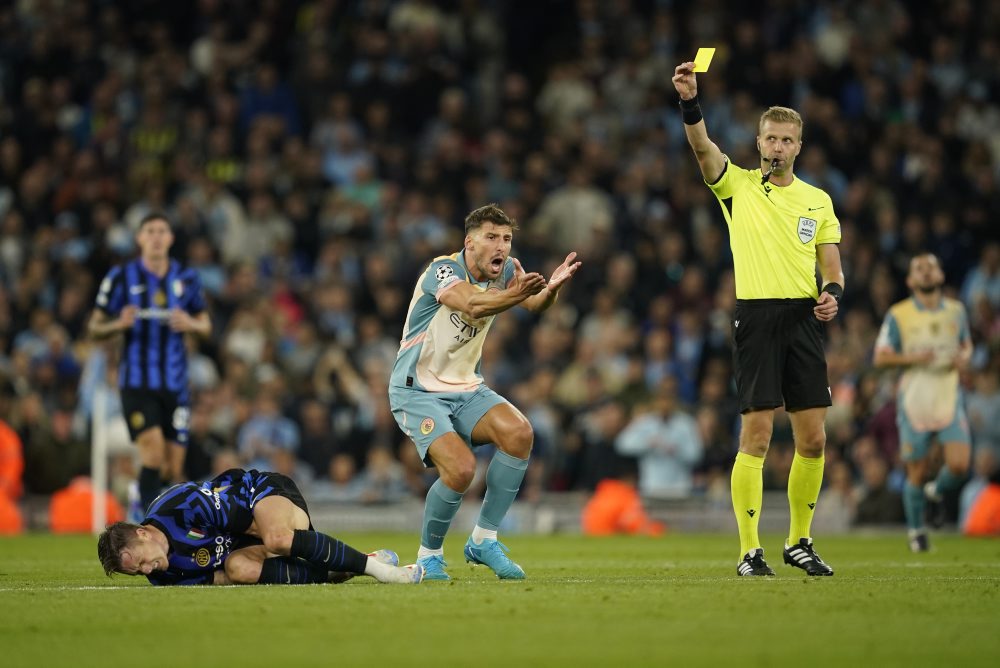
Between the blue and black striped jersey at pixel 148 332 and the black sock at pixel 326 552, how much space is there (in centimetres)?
489

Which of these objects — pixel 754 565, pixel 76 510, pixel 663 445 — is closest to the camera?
pixel 754 565

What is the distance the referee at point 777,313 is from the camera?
9.48m

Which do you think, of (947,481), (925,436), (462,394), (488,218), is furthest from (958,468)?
(488,218)

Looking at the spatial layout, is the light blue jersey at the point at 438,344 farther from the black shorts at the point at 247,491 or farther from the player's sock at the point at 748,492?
the player's sock at the point at 748,492

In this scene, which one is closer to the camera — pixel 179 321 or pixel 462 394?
pixel 462 394

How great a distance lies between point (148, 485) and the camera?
41.9 ft

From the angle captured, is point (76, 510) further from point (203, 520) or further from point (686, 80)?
point (686, 80)

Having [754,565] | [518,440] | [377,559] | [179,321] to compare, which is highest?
[179,321]

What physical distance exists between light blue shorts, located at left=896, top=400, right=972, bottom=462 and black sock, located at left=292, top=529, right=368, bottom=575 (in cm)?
694

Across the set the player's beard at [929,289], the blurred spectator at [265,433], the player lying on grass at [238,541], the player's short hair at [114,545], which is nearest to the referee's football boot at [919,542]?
the player's beard at [929,289]

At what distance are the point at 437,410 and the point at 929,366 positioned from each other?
6229 mm

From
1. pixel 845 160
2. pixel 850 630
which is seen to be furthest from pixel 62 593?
pixel 845 160

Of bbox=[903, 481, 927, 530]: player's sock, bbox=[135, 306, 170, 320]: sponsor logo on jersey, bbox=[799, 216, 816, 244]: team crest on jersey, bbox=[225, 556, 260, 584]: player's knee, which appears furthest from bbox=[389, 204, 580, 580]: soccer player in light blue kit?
bbox=[903, 481, 927, 530]: player's sock

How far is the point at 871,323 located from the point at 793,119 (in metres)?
9.80
